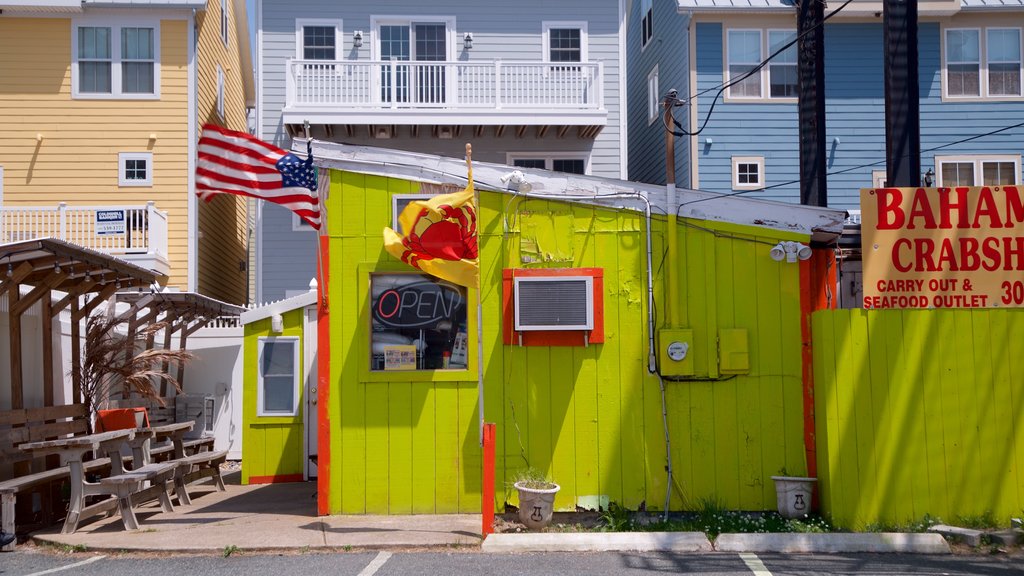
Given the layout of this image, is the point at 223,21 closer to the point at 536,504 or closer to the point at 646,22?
the point at 646,22

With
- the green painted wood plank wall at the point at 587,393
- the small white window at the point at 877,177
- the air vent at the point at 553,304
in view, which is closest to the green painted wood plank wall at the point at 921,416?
the green painted wood plank wall at the point at 587,393

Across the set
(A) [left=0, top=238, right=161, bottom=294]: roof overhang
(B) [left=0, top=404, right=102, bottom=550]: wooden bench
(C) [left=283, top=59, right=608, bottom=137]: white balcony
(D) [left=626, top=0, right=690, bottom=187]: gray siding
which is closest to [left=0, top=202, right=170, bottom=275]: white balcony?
(C) [left=283, top=59, right=608, bottom=137]: white balcony

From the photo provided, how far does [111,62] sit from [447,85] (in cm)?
639

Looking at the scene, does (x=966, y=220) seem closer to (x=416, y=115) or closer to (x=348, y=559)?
(x=348, y=559)

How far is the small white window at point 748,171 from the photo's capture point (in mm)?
18234

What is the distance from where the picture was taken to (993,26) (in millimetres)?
18547

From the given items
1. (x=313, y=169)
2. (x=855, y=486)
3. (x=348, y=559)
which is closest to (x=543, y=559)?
(x=348, y=559)

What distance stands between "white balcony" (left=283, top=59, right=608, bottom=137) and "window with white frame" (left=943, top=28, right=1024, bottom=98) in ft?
23.4

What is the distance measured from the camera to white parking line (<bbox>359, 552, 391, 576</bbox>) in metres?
7.06

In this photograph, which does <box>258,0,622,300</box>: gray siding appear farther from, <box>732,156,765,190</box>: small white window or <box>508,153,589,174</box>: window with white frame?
<box>732,156,765,190</box>: small white window

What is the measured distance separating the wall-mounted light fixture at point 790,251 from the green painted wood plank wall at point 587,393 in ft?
0.49

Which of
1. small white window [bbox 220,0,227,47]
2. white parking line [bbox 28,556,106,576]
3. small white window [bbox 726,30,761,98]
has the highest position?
small white window [bbox 220,0,227,47]

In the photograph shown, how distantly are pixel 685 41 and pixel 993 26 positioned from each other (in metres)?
6.11

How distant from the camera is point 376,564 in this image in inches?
Answer: 290
